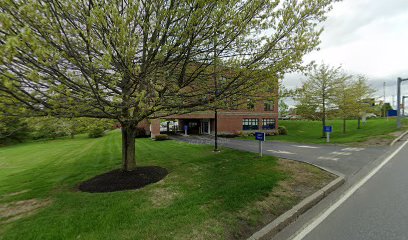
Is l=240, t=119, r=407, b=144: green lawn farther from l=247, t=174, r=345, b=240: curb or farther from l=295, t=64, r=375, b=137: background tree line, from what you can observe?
l=247, t=174, r=345, b=240: curb

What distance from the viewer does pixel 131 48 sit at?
152 inches

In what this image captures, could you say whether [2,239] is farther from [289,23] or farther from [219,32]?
[289,23]

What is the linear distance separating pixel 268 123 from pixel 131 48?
31.1 metres

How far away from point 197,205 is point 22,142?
44.0m

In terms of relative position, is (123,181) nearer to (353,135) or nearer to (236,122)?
(236,122)

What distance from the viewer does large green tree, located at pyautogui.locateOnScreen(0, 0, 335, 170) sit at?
3.53m

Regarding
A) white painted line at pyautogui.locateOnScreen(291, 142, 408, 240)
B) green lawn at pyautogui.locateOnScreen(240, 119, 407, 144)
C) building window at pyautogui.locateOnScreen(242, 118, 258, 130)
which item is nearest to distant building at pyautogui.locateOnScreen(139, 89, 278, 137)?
building window at pyautogui.locateOnScreen(242, 118, 258, 130)

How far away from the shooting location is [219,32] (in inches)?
175

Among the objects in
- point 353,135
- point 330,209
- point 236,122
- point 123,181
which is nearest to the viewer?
point 330,209

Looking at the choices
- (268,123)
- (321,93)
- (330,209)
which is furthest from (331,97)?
(330,209)

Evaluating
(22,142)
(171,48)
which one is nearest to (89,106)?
(171,48)

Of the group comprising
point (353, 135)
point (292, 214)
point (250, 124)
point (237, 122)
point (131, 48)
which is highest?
point (131, 48)

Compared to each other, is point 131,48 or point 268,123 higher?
point 131,48

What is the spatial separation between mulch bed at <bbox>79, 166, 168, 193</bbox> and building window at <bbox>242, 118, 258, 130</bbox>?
79.4 ft
